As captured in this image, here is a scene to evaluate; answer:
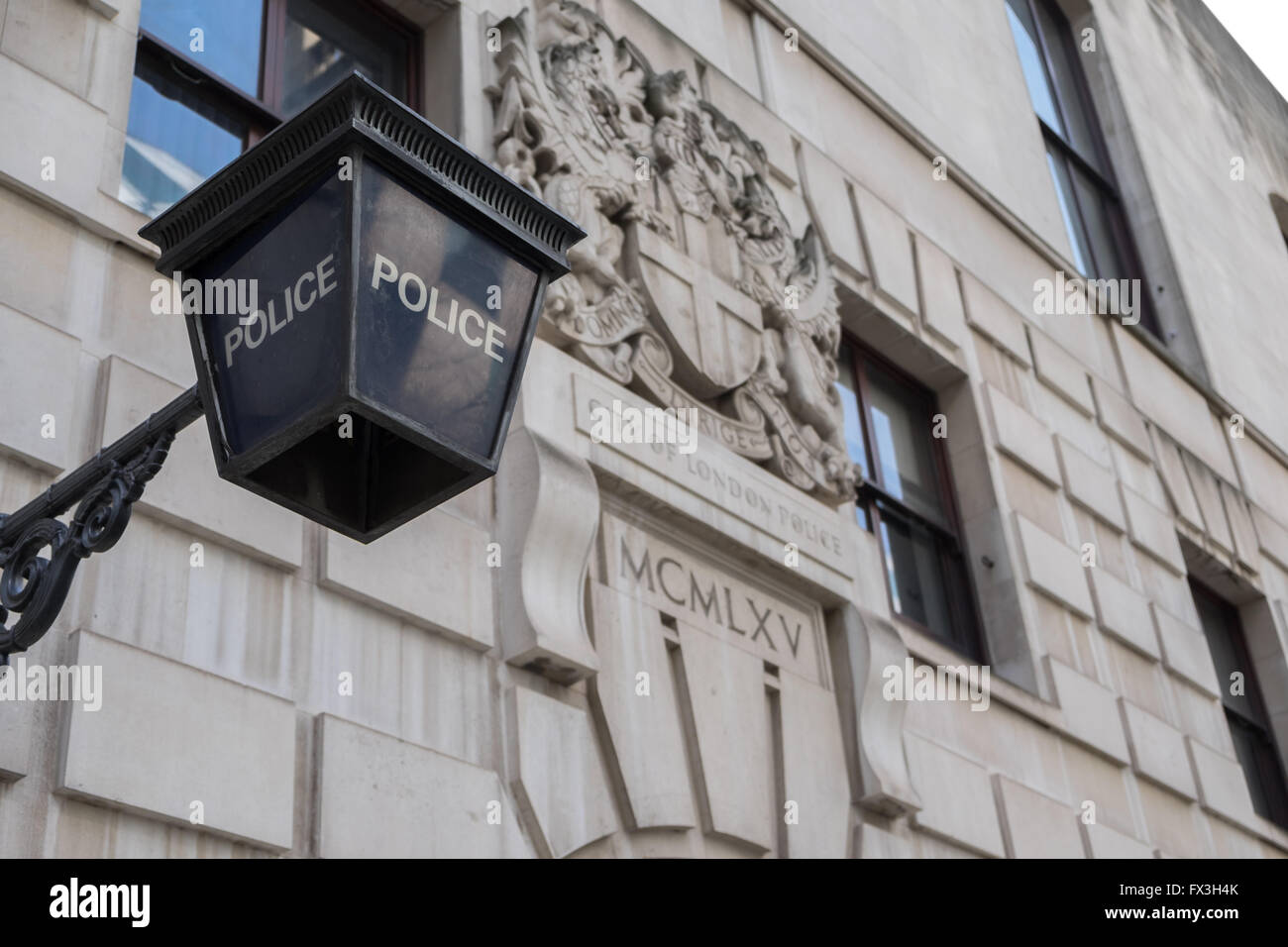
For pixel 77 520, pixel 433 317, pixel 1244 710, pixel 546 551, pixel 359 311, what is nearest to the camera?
pixel 359 311

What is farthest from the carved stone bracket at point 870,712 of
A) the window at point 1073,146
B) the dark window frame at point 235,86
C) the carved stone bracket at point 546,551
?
the window at point 1073,146

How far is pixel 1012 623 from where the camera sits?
449 inches

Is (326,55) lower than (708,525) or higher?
higher

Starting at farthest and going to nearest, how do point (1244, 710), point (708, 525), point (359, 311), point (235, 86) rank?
1. point (1244, 710)
2. point (708, 525)
3. point (235, 86)
4. point (359, 311)

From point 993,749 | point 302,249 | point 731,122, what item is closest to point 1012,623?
point 993,749

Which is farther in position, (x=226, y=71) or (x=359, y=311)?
(x=226, y=71)

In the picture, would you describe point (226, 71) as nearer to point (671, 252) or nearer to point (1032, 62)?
point (671, 252)

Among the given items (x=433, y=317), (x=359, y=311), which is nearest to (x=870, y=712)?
(x=433, y=317)

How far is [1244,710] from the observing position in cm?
1455

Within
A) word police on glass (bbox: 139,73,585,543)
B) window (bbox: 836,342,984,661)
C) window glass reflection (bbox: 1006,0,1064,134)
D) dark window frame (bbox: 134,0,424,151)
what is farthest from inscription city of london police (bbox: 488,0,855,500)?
window glass reflection (bbox: 1006,0,1064,134)

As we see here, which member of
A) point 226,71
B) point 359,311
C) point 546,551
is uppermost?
point 226,71

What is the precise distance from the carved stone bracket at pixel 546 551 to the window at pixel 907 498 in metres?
3.60

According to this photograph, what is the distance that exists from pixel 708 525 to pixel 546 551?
1165 millimetres

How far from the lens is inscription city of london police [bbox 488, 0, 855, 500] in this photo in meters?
8.63
